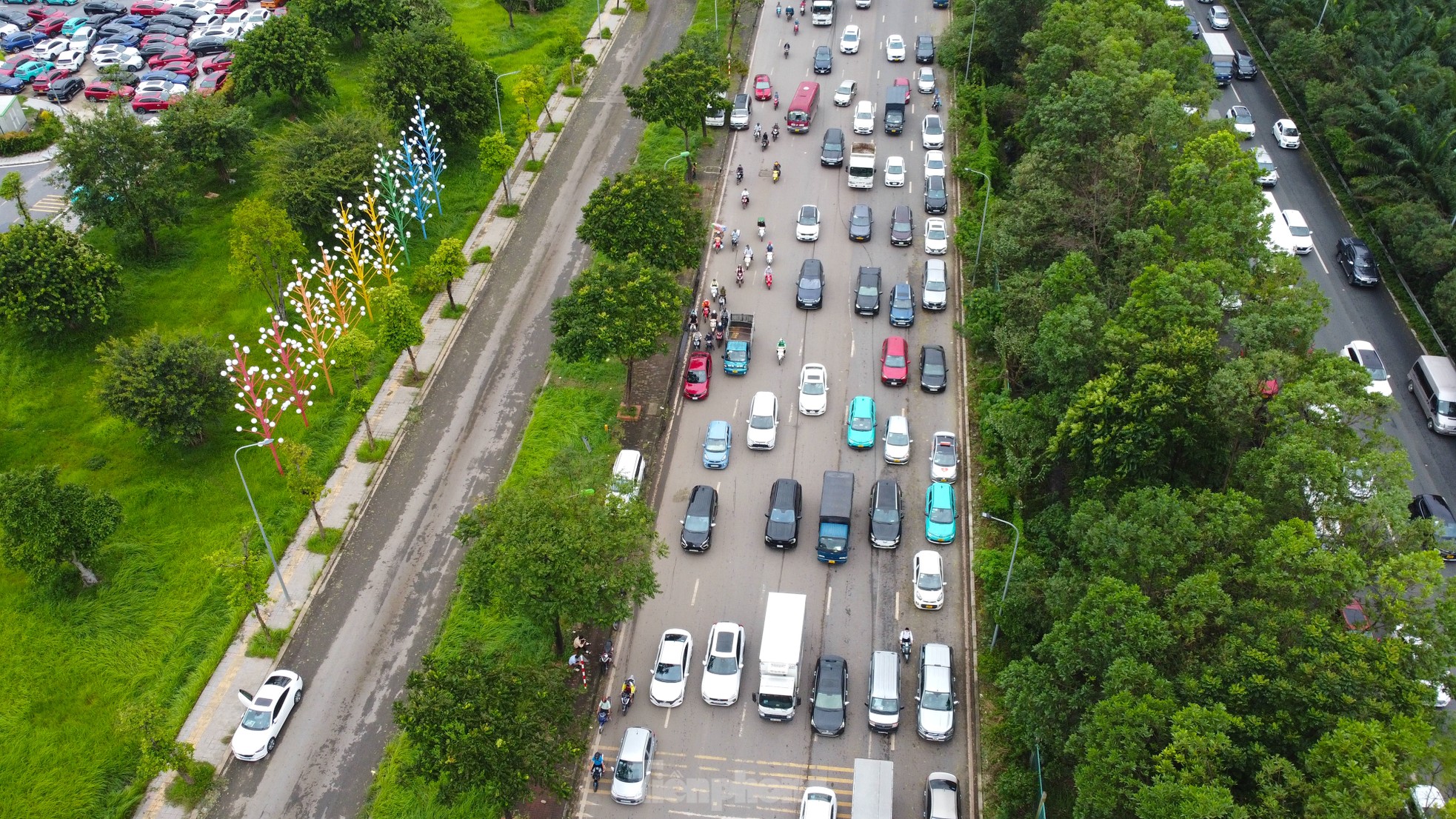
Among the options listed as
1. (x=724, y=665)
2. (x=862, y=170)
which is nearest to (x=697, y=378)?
(x=724, y=665)

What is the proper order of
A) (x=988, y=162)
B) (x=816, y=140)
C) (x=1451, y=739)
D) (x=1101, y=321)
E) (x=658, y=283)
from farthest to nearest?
(x=816, y=140)
(x=988, y=162)
(x=658, y=283)
(x=1101, y=321)
(x=1451, y=739)

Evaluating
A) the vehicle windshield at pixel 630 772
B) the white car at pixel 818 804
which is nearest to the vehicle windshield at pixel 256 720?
the vehicle windshield at pixel 630 772

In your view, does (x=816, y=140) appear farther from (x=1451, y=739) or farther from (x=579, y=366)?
(x=1451, y=739)

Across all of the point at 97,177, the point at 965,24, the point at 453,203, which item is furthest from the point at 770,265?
the point at 97,177

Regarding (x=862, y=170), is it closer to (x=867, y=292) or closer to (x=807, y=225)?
(x=807, y=225)

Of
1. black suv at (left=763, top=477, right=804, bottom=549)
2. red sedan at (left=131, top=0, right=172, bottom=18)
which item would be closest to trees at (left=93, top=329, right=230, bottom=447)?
Answer: black suv at (left=763, top=477, right=804, bottom=549)

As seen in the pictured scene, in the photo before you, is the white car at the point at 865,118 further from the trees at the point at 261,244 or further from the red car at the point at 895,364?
the trees at the point at 261,244
